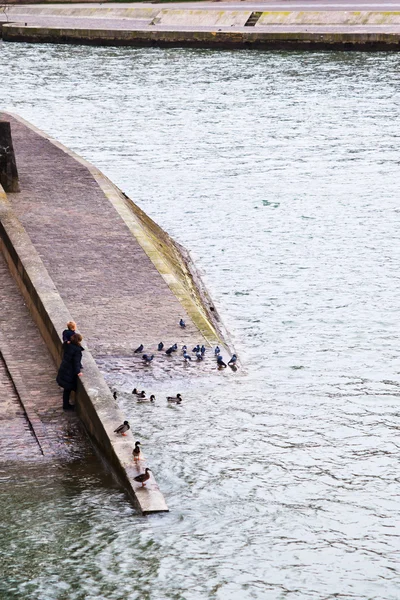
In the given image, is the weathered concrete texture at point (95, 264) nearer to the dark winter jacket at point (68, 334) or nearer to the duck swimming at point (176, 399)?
the duck swimming at point (176, 399)

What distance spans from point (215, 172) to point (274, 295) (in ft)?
33.8

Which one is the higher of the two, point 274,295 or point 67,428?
point 67,428

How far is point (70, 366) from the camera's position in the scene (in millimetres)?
14125

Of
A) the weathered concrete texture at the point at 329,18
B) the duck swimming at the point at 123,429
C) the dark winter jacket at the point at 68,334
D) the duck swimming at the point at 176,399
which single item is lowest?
the weathered concrete texture at the point at 329,18

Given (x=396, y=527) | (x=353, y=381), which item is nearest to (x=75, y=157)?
(x=353, y=381)

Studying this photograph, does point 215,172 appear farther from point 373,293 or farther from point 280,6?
point 280,6

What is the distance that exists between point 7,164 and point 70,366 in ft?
32.6

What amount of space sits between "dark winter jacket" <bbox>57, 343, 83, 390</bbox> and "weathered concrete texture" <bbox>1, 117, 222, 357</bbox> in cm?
232

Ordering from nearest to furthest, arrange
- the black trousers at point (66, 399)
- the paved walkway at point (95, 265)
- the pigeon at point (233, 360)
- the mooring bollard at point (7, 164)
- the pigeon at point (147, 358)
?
the black trousers at point (66, 399), the pigeon at point (147, 358), the pigeon at point (233, 360), the paved walkway at point (95, 265), the mooring bollard at point (7, 164)

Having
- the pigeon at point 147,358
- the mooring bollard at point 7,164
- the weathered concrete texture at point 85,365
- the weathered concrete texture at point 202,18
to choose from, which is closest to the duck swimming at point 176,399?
the pigeon at point 147,358

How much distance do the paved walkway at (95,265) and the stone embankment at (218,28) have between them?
26616mm

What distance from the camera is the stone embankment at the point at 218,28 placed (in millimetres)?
50562

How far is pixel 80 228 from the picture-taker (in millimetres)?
21406

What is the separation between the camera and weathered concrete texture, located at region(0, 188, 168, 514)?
41.9 feet
